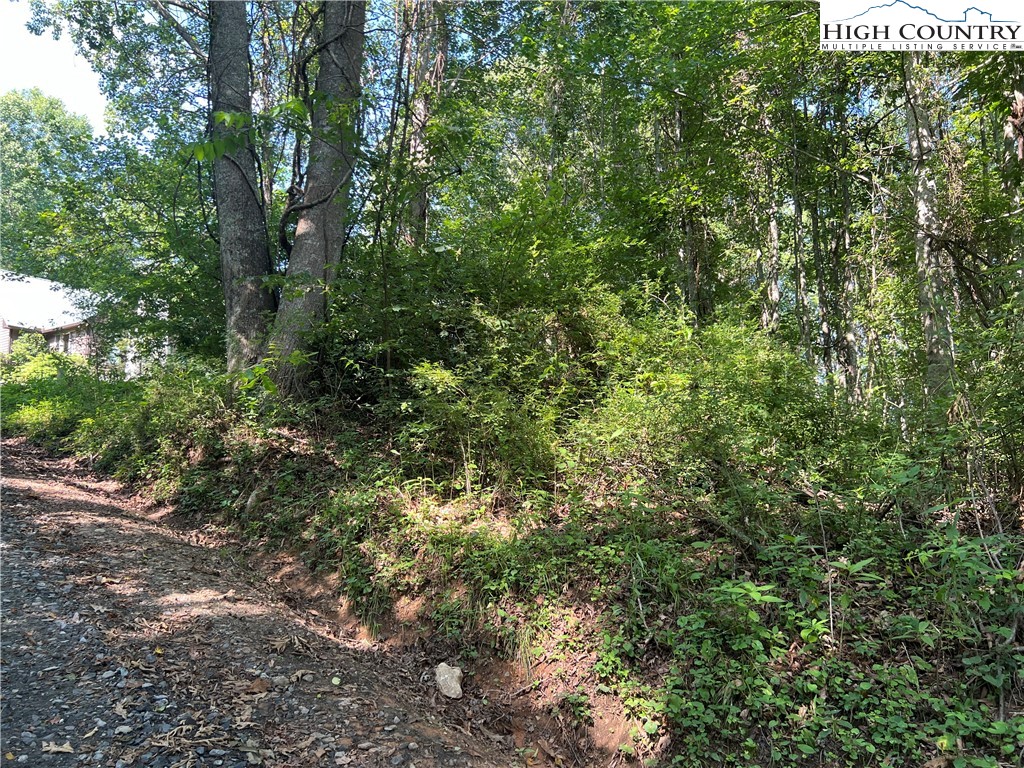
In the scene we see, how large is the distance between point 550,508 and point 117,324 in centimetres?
929

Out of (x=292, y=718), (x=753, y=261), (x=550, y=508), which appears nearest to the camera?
(x=292, y=718)

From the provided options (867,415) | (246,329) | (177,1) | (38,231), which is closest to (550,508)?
(867,415)

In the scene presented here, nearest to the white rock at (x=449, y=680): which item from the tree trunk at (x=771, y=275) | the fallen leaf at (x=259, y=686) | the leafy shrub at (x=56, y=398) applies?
the fallen leaf at (x=259, y=686)

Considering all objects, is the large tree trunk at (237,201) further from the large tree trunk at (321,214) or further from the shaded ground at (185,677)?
the shaded ground at (185,677)

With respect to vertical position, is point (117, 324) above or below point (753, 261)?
below

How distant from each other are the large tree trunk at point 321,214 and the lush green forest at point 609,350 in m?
0.05

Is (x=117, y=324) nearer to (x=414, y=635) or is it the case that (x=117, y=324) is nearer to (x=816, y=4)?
(x=414, y=635)

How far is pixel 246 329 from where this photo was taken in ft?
23.2

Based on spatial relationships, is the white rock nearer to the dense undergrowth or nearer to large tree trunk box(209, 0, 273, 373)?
the dense undergrowth

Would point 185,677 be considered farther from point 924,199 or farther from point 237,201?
point 924,199

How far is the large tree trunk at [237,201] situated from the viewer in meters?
7.12

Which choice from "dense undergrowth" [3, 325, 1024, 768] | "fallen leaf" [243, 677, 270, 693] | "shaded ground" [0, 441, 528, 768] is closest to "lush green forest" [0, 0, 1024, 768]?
"dense undergrowth" [3, 325, 1024, 768]

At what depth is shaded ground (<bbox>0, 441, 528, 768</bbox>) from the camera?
92.2 inches

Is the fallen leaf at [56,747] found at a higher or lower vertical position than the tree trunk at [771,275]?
lower
